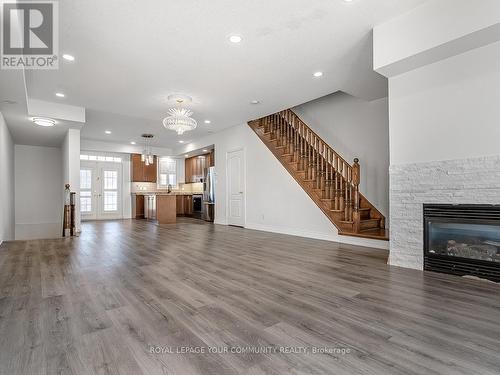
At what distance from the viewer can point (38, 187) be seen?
9.78 meters

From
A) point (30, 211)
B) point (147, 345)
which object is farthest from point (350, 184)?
point (30, 211)

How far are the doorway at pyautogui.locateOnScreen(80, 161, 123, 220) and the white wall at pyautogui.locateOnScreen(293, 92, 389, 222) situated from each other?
8.41 m

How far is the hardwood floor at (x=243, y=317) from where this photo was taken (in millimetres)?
1503

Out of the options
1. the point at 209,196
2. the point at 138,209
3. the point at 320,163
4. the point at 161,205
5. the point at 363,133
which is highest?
the point at 363,133

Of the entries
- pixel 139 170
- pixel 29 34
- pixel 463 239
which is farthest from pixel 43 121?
pixel 463 239

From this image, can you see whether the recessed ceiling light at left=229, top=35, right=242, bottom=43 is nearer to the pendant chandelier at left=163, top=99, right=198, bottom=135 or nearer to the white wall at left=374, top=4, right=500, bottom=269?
the white wall at left=374, top=4, right=500, bottom=269

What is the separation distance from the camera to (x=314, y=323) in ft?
6.43

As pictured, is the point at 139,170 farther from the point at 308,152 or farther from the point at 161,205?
the point at 308,152

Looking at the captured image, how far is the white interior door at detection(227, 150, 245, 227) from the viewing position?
7902 millimetres

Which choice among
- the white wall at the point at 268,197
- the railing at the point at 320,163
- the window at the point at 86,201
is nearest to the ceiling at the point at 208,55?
the railing at the point at 320,163

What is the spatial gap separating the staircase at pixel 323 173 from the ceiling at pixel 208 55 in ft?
2.55

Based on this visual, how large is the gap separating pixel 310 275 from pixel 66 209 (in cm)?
628

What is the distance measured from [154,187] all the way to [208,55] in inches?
354

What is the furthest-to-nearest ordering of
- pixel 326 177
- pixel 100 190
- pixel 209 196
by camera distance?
pixel 100 190
pixel 209 196
pixel 326 177
